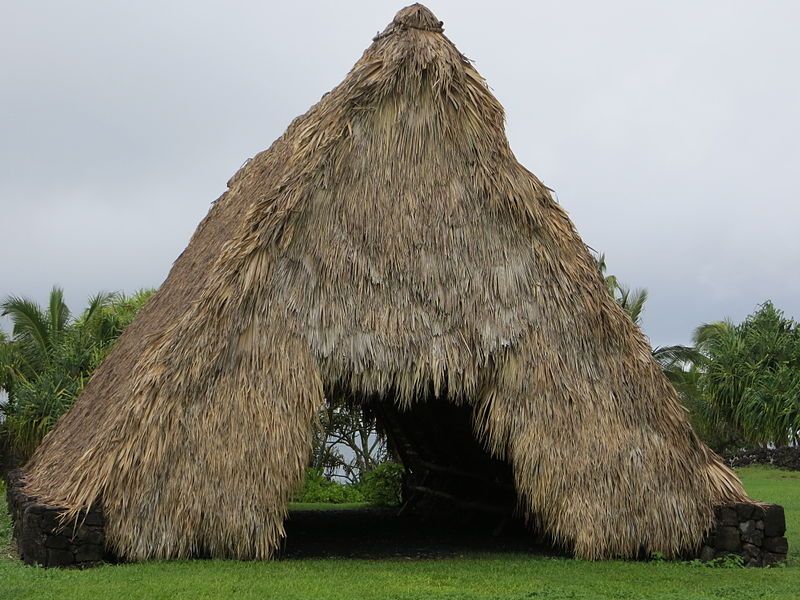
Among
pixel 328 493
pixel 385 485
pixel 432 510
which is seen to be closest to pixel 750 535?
pixel 432 510

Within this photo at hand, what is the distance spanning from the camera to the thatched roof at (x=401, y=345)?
8.31 metres

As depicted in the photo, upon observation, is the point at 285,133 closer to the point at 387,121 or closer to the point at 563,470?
the point at 387,121

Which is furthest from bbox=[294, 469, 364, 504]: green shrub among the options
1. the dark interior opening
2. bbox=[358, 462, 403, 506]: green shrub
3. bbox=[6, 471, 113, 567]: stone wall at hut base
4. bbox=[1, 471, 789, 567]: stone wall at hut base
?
bbox=[6, 471, 113, 567]: stone wall at hut base

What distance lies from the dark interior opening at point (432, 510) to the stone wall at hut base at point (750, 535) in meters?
1.56

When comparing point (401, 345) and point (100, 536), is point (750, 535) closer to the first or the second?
point (401, 345)

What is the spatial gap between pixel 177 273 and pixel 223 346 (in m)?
3.64

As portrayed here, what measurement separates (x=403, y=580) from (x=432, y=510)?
5.53 meters

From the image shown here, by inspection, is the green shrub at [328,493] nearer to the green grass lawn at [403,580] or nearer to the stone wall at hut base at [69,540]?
the green grass lawn at [403,580]

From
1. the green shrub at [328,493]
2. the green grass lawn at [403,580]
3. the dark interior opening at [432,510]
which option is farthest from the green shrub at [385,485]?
the green grass lawn at [403,580]

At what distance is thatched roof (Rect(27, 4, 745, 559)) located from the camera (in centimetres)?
831

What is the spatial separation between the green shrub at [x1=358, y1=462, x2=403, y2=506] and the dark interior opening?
2.03 feet

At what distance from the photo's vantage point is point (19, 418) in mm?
17266

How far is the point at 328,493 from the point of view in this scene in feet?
56.4

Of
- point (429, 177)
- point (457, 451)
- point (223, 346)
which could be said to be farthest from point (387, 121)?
point (457, 451)
